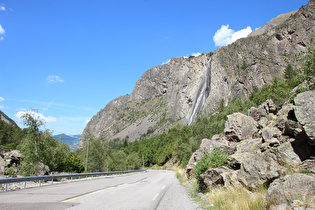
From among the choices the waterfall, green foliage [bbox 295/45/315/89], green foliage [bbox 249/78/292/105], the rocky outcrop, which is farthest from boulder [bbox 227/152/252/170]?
the waterfall

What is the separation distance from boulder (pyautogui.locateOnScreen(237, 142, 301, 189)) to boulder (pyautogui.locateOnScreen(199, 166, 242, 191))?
0.72 m

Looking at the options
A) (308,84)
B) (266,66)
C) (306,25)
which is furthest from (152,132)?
(308,84)

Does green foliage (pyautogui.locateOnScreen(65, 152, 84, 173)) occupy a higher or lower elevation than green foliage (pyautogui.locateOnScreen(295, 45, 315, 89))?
lower

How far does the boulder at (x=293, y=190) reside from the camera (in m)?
6.32

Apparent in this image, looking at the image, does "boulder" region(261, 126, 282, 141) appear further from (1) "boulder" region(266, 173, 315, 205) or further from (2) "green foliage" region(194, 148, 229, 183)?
(1) "boulder" region(266, 173, 315, 205)

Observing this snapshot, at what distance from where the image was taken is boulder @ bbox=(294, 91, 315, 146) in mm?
8547

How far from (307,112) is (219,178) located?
566 centimetres

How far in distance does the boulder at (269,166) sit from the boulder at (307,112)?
1.03 metres

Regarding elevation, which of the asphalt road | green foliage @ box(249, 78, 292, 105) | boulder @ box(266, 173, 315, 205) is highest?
green foliage @ box(249, 78, 292, 105)

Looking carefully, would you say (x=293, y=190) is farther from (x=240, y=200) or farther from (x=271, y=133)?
(x=271, y=133)

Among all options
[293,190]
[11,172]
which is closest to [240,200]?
[293,190]

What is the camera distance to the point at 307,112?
904 centimetres

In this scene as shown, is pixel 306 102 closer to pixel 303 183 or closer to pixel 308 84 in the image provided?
pixel 303 183

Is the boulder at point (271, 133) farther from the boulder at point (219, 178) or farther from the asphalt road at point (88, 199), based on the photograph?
the asphalt road at point (88, 199)
